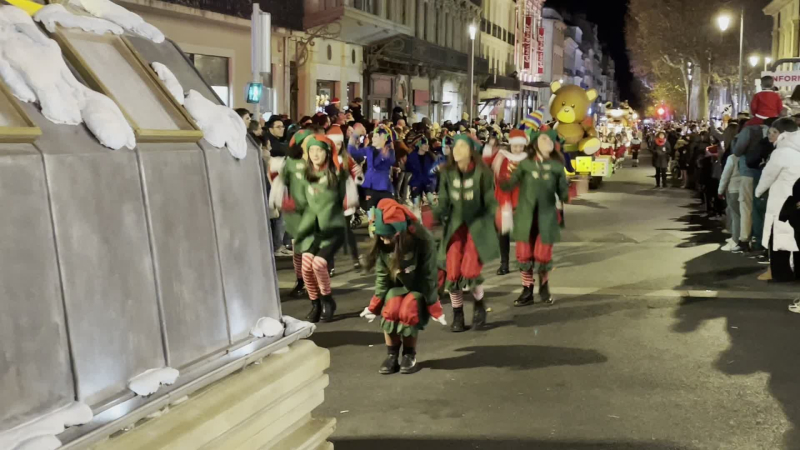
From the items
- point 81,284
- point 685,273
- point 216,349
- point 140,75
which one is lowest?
point 685,273

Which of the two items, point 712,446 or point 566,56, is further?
point 566,56

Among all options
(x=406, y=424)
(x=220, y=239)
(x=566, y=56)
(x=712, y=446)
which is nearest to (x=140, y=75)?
(x=220, y=239)

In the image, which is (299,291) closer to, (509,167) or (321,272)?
(321,272)

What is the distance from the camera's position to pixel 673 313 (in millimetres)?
9086

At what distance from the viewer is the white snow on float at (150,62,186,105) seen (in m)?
2.77

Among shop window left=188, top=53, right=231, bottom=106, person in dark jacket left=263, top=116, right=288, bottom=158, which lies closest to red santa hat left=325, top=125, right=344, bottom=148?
person in dark jacket left=263, top=116, right=288, bottom=158

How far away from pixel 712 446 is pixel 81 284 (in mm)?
4221

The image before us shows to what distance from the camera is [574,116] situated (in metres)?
21.9

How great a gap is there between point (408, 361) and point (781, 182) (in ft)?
18.7

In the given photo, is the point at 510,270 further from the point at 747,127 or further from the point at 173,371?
the point at 173,371

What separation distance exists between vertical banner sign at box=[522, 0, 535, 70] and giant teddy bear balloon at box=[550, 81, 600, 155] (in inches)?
2053

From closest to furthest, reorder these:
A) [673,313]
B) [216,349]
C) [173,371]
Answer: [173,371] → [216,349] → [673,313]

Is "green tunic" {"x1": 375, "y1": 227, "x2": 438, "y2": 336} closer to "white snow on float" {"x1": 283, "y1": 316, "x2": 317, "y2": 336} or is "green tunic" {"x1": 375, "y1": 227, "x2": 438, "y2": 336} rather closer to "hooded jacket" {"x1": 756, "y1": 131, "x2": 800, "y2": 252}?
"white snow on float" {"x1": 283, "y1": 316, "x2": 317, "y2": 336}

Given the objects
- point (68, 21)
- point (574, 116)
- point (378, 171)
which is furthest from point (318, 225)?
point (574, 116)
